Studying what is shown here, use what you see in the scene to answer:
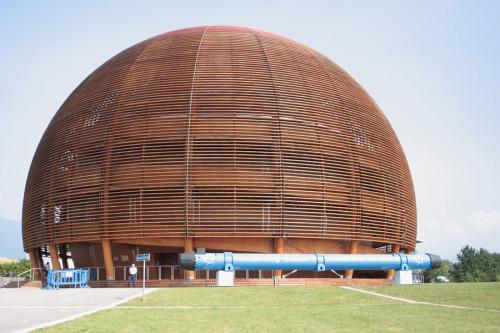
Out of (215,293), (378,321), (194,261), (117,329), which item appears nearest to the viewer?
(117,329)

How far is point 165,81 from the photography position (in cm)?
2711

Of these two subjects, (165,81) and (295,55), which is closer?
(165,81)

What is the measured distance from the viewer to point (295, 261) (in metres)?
23.4

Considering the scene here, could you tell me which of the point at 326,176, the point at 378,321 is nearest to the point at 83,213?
the point at 326,176

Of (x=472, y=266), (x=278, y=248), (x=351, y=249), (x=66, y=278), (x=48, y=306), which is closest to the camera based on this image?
(x=48, y=306)

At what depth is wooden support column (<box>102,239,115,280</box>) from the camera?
25359 millimetres

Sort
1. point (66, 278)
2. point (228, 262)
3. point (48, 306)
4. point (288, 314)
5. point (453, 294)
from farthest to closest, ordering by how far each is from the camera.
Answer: point (66, 278) < point (228, 262) < point (453, 294) < point (48, 306) < point (288, 314)

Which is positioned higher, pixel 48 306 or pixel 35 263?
pixel 35 263

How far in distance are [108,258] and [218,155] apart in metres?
7.20

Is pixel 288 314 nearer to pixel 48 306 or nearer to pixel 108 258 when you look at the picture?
pixel 48 306

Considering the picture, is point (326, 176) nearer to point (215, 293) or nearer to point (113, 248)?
point (215, 293)

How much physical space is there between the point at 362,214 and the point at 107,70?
15.9m

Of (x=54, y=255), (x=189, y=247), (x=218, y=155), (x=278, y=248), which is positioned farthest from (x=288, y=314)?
(x=54, y=255)

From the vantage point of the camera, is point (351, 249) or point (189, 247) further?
point (351, 249)
